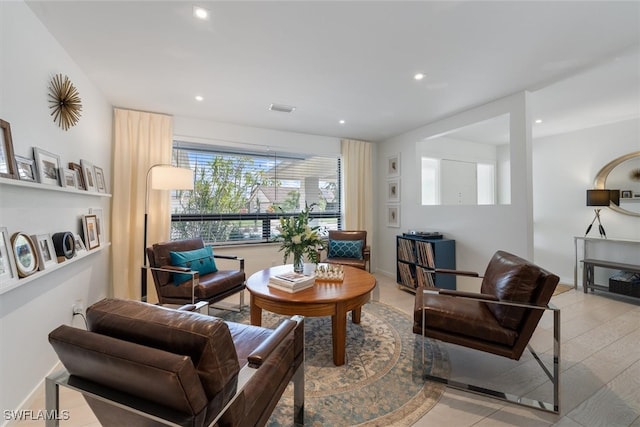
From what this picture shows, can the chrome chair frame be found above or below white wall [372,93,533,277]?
below

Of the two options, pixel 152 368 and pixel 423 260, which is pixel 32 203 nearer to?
pixel 152 368

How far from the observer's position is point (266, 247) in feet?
14.0

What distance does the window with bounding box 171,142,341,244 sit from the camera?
3.84 m

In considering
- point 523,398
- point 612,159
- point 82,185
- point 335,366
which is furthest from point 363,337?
point 612,159

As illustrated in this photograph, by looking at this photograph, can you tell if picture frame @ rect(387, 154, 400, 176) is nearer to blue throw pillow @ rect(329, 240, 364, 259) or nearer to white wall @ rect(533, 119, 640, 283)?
blue throw pillow @ rect(329, 240, 364, 259)

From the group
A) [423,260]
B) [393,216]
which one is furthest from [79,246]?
[393,216]

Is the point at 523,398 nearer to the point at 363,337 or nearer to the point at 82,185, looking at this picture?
the point at 363,337

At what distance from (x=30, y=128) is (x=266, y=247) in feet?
9.64

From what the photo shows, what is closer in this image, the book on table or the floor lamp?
the book on table

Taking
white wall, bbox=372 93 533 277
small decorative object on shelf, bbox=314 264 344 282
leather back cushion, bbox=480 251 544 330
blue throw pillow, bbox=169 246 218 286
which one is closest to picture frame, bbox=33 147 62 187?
blue throw pillow, bbox=169 246 218 286

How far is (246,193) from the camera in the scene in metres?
4.19

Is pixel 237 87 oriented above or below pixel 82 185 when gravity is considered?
above

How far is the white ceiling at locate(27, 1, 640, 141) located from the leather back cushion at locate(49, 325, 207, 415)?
6.20 ft

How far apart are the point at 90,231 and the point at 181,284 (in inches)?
38.8
